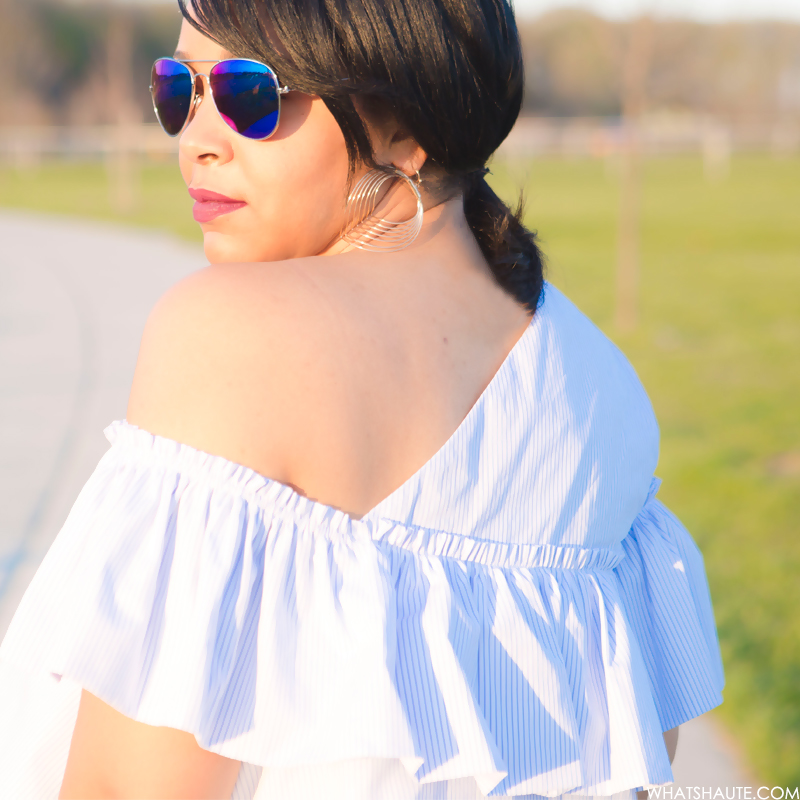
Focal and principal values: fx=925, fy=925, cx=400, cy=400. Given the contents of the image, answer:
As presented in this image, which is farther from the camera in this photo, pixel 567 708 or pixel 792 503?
pixel 792 503

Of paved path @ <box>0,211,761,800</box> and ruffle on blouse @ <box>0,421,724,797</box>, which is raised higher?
ruffle on blouse @ <box>0,421,724,797</box>

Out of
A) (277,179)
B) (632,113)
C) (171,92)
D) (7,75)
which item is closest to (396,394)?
(277,179)

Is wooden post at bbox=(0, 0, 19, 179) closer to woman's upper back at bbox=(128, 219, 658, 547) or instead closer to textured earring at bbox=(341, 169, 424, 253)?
textured earring at bbox=(341, 169, 424, 253)

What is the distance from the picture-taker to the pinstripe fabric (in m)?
0.88

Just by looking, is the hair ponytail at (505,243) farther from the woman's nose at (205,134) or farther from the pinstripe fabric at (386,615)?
the woman's nose at (205,134)

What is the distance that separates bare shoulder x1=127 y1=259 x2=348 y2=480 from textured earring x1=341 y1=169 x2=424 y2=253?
19 cm

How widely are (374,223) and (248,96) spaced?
21 cm

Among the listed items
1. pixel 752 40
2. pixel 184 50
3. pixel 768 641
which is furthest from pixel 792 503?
pixel 752 40

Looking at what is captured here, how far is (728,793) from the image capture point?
253cm

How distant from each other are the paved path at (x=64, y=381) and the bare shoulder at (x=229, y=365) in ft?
6.99

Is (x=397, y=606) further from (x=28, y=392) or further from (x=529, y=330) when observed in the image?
(x=28, y=392)

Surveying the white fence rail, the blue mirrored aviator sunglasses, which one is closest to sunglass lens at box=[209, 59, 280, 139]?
the blue mirrored aviator sunglasses

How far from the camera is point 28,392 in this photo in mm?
6582

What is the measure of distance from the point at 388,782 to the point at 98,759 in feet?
0.99
